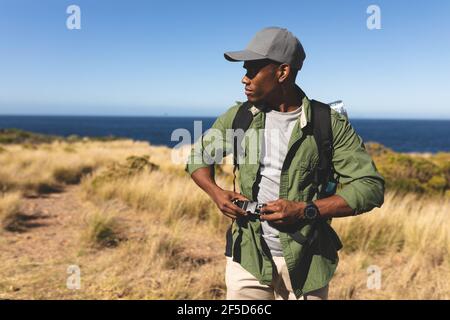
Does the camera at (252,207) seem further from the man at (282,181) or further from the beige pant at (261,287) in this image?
the beige pant at (261,287)

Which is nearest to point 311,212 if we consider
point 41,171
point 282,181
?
point 282,181

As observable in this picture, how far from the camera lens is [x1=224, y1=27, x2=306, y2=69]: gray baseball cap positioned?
199 centimetres

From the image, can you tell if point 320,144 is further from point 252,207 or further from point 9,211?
point 9,211

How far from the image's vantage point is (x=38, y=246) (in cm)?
598

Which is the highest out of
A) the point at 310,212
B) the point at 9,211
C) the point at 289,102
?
the point at 289,102

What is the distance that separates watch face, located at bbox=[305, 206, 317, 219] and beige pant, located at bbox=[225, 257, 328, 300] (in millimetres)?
339

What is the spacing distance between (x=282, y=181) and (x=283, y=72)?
55 centimetres

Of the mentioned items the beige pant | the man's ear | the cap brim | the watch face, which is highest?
the cap brim

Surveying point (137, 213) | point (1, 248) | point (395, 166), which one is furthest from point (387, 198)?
point (1, 248)

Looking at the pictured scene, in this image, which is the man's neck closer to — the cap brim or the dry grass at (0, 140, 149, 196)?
the cap brim

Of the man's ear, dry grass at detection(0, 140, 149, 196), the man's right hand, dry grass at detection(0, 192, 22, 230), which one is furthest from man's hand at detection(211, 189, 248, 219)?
dry grass at detection(0, 140, 149, 196)

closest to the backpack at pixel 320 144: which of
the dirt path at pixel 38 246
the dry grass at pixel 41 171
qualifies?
the dirt path at pixel 38 246

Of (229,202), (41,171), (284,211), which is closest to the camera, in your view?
(284,211)

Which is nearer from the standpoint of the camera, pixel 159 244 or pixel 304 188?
pixel 304 188
